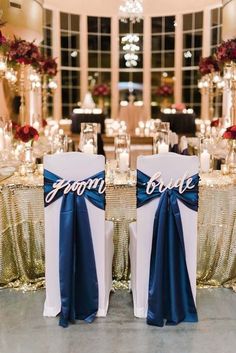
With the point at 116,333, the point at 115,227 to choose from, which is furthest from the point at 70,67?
the point at 116,333

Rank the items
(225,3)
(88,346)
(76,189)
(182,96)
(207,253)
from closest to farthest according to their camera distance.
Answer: (88,346) < (76,189) < (207,253) < (225,3) < (182,96)

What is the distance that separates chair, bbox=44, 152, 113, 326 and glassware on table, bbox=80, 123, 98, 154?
1.56 meters

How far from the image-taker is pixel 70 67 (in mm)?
14914

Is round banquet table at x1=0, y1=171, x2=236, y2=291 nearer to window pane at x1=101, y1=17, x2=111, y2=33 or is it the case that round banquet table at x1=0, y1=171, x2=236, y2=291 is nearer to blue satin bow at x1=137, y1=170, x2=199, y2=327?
blue satin bow at x1=137, y1=170, x2=199, y2=327

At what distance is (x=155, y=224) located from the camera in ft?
10.4

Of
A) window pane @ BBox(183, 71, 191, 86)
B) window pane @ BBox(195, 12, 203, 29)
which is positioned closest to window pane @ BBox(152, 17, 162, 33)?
window pane @ BBox(195, 12, 203, 29)

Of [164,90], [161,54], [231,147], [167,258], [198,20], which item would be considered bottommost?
[167,258]

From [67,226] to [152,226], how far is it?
559 millimetres

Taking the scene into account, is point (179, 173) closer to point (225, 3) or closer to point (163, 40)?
point (225, 3)

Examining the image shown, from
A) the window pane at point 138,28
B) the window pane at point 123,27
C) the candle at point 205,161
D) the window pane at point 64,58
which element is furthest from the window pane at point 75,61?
the candle at point 205,161

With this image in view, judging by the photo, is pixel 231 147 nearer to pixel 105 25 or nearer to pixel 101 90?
pixel 101 90

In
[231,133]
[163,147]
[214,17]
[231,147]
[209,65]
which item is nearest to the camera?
[231,133]

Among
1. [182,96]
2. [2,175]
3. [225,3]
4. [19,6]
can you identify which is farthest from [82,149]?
[182,96]

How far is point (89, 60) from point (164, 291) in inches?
500
